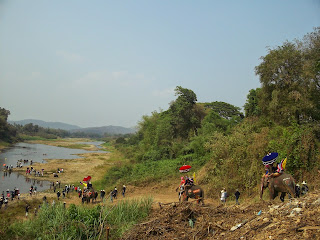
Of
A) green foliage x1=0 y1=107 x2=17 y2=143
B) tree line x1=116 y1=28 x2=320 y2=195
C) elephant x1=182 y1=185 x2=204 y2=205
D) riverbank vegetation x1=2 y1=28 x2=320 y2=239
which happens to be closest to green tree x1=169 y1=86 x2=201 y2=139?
riverbank vegetation x1=2 y1=28 x2=320 y2=239

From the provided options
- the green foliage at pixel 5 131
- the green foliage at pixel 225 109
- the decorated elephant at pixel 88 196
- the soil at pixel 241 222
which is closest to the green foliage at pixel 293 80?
the soil at pixel 241 222

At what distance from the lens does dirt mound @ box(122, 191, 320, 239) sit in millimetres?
5352

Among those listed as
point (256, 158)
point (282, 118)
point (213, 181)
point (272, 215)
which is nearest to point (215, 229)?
point (272, 215)

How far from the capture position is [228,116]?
45.0 m

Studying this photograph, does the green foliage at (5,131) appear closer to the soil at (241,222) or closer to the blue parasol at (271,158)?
the soil at (241,222)

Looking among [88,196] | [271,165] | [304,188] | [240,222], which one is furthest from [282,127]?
[88,196]

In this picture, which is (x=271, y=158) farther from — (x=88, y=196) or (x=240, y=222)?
(x=88, y=196)

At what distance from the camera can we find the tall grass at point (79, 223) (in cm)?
893

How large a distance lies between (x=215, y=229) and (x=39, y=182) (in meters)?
30.6

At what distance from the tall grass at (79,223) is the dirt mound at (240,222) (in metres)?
1.59

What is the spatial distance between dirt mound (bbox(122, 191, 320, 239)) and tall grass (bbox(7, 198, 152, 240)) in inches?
62.7

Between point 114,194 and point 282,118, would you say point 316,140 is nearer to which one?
point 282,118

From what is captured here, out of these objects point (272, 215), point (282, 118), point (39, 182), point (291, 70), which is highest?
point (291, 70)

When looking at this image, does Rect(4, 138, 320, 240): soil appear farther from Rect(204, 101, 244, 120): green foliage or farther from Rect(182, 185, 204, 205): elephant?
Rect(204, 101, 244, 120): green foliage
